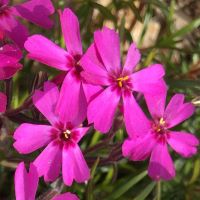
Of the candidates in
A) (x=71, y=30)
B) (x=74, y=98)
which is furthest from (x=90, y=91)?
(x=71, y=30)

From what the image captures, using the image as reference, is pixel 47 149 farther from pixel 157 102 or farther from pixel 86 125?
pixel 157 102

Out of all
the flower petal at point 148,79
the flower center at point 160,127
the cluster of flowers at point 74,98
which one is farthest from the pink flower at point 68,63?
the flower center at point 160,127

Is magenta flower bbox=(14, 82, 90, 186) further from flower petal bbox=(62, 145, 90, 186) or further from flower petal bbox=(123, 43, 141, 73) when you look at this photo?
flower petal bbox=(123, 43, 141, 73)

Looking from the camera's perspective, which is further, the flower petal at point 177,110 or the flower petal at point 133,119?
the flower petal at point 177,110

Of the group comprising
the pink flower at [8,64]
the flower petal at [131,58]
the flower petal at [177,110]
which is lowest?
the flower petal at [177,110]

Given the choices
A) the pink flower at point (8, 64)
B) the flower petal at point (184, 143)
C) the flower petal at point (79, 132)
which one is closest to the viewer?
the pink flower at point (8, 64)

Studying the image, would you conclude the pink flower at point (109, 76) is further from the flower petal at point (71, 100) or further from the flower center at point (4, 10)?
the flower center at point (4, 10)

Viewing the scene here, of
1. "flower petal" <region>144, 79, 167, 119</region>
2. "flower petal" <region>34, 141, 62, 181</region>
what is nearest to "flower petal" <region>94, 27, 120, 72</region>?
"flower petal" <region>144, 79, 167, 119</region>
